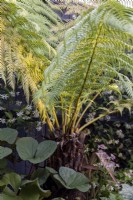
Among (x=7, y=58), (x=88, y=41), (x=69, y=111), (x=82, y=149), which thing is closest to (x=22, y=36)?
(x=7, y=58)

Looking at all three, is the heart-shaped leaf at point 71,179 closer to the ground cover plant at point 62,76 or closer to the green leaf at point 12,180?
the ground cover plant at point 62,76

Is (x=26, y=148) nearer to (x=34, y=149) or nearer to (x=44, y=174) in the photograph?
(x=34, y=149)

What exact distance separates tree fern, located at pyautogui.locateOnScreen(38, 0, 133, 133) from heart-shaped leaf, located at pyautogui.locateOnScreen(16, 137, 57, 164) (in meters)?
0.25

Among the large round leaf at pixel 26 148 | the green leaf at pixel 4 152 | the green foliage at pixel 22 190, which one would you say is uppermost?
the green leaf at pixel 4 152

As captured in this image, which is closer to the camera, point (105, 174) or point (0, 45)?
point (0, 45)

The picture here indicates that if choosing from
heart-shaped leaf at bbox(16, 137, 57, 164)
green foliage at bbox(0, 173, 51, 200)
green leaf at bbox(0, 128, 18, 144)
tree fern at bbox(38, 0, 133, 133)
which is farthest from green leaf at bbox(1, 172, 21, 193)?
tree fern at bbox(38, 0, 133, 133)

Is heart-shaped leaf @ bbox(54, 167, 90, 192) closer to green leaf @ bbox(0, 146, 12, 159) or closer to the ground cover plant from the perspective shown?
the ground cover plant

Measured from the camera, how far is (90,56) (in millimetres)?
1997

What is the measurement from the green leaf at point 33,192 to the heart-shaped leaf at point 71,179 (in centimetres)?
14

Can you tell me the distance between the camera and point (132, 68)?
194cm

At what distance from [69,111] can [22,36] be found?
623 mm

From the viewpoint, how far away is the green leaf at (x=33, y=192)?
2.06 metres

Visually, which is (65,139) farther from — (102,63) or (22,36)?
(22,36)

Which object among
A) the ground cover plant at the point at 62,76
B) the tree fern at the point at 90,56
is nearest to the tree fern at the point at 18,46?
the ground cover plant at the point at 62,76
